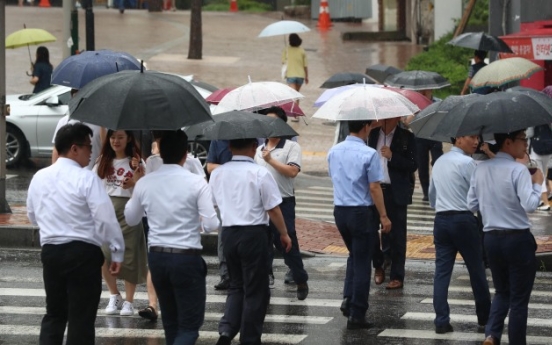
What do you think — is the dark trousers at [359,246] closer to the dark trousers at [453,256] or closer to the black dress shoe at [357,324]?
the black dress shoe at [357,324]

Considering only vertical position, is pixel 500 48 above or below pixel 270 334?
above

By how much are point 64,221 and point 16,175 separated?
38.3ft

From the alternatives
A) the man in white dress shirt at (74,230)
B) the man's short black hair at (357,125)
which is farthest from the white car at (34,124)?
the man in white dress shirt at (74,230)

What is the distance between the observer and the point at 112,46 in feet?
112

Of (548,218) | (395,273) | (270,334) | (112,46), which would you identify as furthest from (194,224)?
(112,46)

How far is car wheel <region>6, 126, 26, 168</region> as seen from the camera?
19.5 meters

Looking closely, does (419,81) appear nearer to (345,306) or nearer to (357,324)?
(345,306)

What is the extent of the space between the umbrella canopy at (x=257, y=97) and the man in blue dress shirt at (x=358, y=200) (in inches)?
50.1

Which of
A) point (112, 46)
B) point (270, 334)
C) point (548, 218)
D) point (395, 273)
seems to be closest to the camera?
point (270, 334)

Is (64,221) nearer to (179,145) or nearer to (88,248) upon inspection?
(88,248)

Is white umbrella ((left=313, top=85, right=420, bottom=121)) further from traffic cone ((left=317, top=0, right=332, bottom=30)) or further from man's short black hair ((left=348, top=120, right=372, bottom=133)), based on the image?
traffic cone ((left=317, top=0, right=332, bottom=30))

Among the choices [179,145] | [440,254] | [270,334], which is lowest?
[270,334]

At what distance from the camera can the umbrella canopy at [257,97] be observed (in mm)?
10892

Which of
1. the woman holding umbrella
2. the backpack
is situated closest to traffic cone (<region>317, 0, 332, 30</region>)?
the woman holding umbrella
